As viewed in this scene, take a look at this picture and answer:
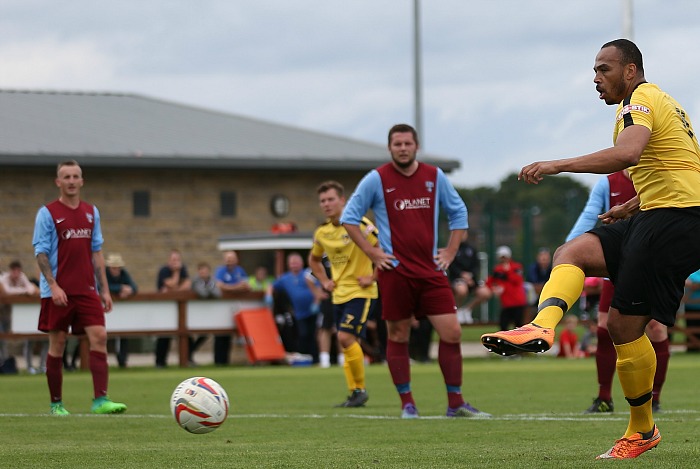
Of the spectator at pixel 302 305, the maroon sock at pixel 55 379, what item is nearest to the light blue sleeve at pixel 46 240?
the maroon sock at pixel 55 379

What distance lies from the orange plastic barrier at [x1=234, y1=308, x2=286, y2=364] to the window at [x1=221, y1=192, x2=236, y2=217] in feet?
25.2

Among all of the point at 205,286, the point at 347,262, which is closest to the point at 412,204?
the point at 347,262

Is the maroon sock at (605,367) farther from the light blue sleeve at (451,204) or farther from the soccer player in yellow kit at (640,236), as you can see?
the soccer player in yellow kit at (640,236)

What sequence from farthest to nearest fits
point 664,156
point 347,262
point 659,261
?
point 347,262 < point 664,156 < point 659,261

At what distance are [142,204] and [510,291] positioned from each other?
9.89 m

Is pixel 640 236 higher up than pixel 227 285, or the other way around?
pixel 640 236

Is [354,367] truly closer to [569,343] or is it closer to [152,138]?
[569,343]

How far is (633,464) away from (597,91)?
2.04m

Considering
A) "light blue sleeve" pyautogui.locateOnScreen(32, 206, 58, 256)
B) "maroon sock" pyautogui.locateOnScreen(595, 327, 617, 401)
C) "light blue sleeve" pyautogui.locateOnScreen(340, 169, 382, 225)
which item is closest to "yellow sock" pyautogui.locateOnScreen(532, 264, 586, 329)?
"light blue sleeve" pyautogui.locateOnScreen(340, 169, 382, 225)

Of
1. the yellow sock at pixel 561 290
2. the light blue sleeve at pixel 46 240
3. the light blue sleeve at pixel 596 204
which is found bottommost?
the yellow sock at pixel 561 290

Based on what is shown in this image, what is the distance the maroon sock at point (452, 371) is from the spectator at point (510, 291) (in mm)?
13236

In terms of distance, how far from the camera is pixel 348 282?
44.0ft

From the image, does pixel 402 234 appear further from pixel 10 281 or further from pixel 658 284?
pixel 10 281

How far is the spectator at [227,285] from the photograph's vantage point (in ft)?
78.0
